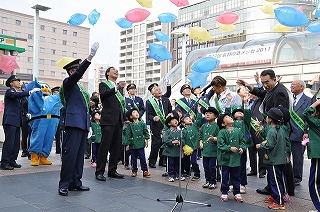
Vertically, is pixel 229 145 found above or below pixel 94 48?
below

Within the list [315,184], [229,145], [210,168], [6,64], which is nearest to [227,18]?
[210,168]

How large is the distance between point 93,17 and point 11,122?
3.88 meters

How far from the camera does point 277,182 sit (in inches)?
171

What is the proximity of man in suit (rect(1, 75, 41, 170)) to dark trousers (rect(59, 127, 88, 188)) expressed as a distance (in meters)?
2.07

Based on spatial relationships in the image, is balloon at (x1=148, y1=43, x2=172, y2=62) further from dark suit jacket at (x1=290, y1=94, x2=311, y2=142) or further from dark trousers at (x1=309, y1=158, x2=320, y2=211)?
dark trousers at (x1=309, y1=158, x2=320, y2=211)

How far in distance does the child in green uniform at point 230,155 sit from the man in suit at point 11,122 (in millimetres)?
3810

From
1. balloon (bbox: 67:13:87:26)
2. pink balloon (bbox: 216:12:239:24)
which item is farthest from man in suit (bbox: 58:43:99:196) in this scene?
pink balloon (bbox: 216:12:239:24)

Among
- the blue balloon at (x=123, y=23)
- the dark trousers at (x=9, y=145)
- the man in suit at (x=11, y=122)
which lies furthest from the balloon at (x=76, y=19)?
the dark trousers at (x=9, y=145)

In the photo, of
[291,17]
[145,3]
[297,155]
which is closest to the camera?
[297,155]

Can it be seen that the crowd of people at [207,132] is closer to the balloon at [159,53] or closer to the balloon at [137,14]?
the balloon at [159,53]

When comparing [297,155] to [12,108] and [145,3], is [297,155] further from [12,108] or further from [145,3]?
[12,108]

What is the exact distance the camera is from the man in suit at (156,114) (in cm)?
722

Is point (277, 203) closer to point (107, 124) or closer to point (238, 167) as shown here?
point (238, 167)

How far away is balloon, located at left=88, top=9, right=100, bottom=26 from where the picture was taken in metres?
9.30
